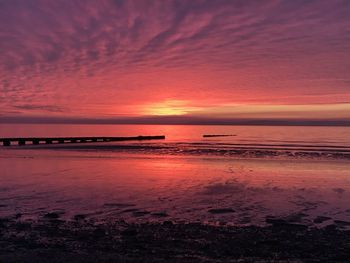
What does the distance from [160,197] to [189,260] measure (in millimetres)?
7926

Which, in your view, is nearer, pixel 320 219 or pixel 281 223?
pixel 281 223

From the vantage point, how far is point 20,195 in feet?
53.1

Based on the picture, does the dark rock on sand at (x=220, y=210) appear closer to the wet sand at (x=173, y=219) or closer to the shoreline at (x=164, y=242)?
the wet sand at (x=173, y=219)

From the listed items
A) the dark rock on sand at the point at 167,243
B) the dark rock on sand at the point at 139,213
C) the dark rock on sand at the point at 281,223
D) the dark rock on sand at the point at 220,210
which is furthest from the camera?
the dark rock on sand at the point at 220,210

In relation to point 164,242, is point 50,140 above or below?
above

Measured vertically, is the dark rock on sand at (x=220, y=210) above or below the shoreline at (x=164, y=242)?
below

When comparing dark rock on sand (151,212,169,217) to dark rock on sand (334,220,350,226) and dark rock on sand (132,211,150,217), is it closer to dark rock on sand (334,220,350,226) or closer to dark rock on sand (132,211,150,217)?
dark rock on sand (132,211,150,217)

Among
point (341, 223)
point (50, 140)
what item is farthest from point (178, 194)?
point (50, 140)

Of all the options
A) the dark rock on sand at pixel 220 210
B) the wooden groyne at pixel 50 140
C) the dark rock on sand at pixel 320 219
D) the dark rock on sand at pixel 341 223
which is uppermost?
the wooden groyne at pixel 50 140

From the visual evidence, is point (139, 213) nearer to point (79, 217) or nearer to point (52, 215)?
point (79, 217)

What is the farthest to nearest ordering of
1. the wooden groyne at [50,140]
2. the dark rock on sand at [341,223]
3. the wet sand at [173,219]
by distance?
the wooden groyne at [50,140], the dark rock on sand at [341,223], the wet sand at [173,219]

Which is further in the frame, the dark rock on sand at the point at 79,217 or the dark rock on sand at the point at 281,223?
the dark rock on sand at the point at 79,217

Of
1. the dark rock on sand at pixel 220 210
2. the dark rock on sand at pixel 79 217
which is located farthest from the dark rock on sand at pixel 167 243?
the dark rock on sand at pixel 220 210

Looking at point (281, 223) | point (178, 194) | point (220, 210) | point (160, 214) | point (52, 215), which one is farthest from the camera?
point (178, 194)
